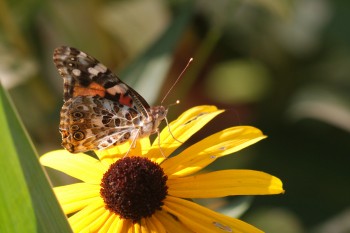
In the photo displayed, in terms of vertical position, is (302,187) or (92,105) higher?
(92,105)

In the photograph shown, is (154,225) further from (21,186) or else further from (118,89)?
(21,186)

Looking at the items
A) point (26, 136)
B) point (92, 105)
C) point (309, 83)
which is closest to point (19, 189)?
point (26, 136)

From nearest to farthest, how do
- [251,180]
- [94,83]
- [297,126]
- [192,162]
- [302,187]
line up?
1. [251,180]
2. [192,162]
3. [94,83]
4. [302,187]
5. [297,126]

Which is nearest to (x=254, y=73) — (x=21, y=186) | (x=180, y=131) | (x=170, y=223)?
(x=180, y=131)

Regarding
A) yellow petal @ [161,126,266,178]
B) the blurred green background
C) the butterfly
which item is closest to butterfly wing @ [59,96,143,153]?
the butterfly

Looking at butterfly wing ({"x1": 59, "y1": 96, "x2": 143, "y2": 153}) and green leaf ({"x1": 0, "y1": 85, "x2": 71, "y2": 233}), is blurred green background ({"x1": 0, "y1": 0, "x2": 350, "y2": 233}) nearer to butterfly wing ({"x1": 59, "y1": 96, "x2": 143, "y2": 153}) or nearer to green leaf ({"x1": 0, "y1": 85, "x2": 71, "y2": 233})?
butterfly wing ({"x1": 59, "y1": 96, "x2": 143, "y2": 153})

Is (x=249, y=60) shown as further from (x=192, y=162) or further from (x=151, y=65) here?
(x=192, y=162)

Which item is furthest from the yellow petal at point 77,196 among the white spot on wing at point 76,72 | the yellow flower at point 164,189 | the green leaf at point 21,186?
the green leaf at point 21,186
